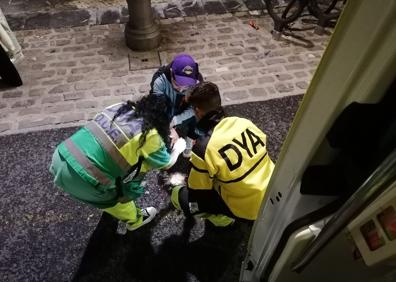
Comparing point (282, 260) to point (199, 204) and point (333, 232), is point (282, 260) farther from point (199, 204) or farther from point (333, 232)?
point (199, 204)

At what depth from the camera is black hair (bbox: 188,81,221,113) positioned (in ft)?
7.41

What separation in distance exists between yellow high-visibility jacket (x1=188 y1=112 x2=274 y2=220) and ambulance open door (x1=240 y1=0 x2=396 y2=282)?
0.60 metres

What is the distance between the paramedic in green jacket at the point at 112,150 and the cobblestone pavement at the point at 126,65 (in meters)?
1.58

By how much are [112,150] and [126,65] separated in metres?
2.50

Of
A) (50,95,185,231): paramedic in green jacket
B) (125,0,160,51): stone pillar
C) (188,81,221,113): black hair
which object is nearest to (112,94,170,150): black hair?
(50,95,185,231): paramedic in green jacket

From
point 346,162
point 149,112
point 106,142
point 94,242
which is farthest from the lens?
point 94,242

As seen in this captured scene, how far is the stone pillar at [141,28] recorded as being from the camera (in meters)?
4.16

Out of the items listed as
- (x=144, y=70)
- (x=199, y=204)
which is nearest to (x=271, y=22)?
(x=144, y=70)

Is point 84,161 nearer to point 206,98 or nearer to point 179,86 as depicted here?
point 206,98

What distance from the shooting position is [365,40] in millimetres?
822

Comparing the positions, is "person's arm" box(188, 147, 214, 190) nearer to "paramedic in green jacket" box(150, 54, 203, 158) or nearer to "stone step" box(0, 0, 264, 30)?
"paramedic in green jacket" box(150, 54, 203, 158)

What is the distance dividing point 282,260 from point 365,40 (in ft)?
2.96

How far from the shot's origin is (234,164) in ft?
6.59

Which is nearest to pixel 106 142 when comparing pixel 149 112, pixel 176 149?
pixel 149 112
